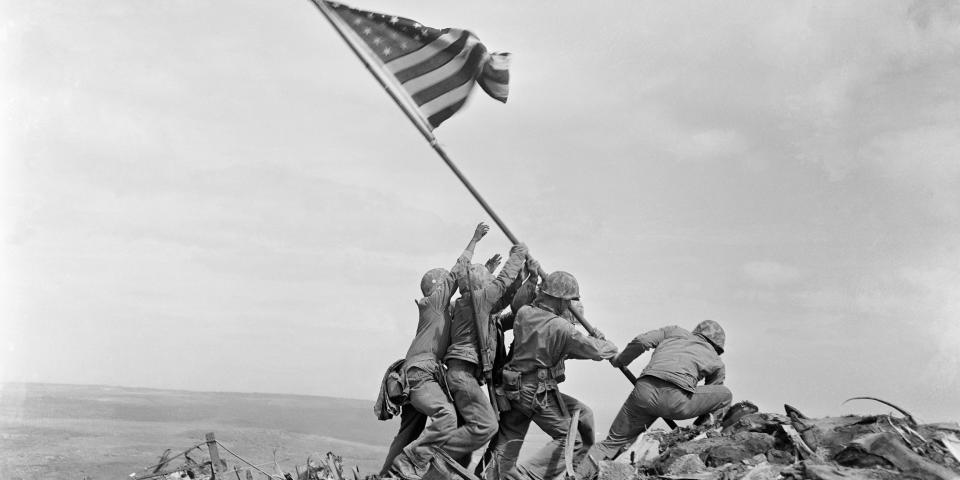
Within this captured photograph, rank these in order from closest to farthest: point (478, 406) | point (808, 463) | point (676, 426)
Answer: point (808, 463)
point (478, 406)
point (676, 426)

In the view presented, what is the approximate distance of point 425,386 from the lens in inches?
416

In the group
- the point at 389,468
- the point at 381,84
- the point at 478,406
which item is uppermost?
the point at 381,84

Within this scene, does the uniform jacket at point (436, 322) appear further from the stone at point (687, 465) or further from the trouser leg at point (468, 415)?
the stone at point (687, 465)

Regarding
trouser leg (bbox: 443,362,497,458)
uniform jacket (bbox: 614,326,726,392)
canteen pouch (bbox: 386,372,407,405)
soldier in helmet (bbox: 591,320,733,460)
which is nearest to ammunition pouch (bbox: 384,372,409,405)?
canteen pouch (bbox: 386,372,407,405)

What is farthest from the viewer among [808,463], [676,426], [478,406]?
[676,426]

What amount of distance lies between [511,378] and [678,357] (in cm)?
208

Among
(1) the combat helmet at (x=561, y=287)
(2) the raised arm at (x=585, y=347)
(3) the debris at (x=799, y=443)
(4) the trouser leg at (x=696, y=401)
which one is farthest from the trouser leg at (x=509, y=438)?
(3) the debris at (x=799, y=443)

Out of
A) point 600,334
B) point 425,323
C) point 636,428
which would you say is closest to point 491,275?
point 425,323

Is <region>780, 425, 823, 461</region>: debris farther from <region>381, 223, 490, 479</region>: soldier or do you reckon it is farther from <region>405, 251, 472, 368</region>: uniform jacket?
<region>405, 251, 472, 368</region>: uniform jacket

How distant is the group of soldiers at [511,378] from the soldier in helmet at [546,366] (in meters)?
0.01

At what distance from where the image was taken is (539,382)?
34.1 feet

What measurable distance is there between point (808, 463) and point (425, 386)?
432cm

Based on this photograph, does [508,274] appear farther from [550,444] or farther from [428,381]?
Result: [550,444]

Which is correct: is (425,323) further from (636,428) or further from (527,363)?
(636,428)
